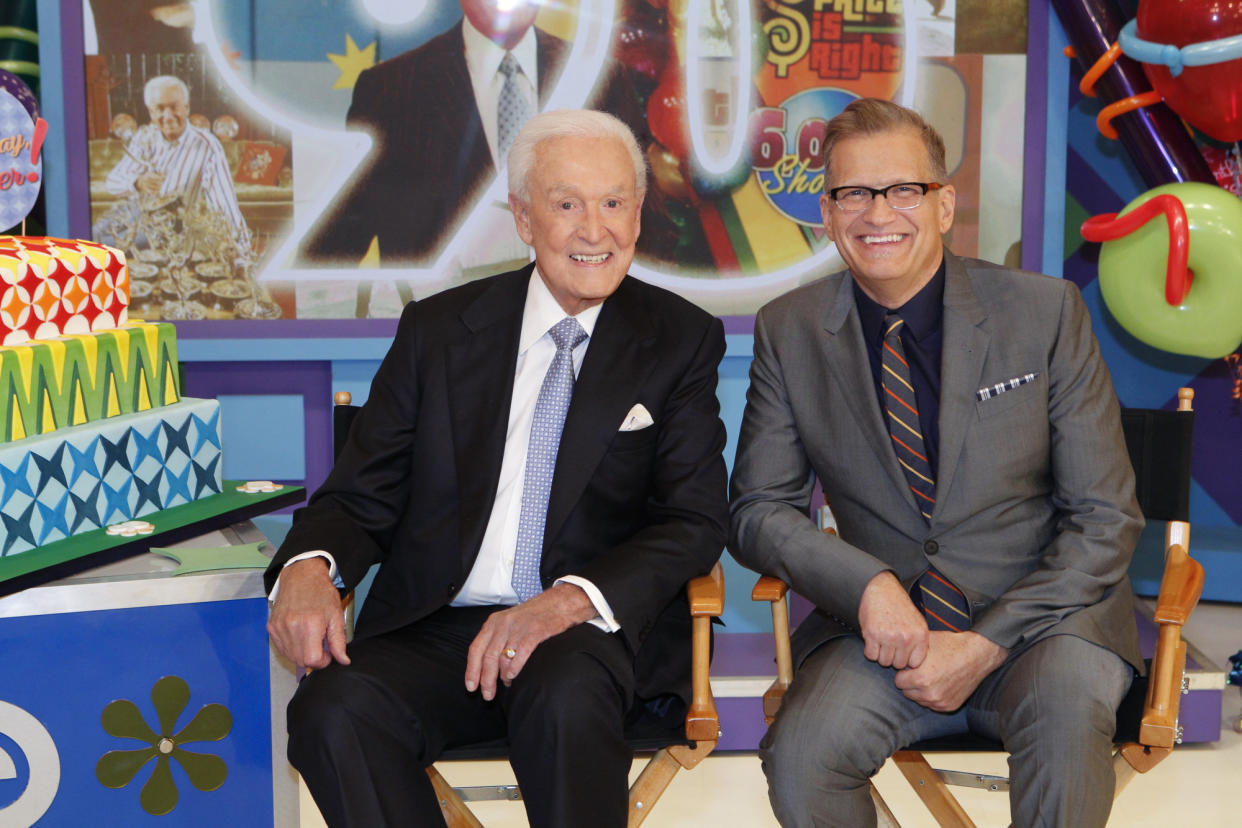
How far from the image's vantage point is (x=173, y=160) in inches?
151

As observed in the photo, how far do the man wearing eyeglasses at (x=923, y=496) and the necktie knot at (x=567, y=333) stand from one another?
0.38 m

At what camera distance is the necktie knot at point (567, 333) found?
2414mm

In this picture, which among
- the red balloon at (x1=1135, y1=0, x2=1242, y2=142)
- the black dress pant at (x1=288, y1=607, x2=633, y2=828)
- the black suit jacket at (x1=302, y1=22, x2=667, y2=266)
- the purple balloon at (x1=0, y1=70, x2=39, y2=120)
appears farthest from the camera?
the black suit jacket at (x1=302, y1=22, x2=667, y2=266)

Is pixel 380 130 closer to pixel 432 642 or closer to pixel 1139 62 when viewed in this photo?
pixel 432 642

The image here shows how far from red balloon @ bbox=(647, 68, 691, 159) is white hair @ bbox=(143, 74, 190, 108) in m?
1.48

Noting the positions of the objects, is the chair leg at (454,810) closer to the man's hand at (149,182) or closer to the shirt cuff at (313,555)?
the shirt cuff at (313,555)

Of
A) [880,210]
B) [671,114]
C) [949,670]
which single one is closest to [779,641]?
[949,670]

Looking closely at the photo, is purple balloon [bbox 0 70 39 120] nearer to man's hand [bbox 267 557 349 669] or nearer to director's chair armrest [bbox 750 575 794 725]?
man's hand [bbox 267 557 349 669]

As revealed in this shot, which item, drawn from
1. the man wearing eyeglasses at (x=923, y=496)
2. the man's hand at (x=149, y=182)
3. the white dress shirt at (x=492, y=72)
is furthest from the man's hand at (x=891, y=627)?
the man's hand at (x=149, y=182)

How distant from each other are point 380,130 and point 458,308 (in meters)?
1.61

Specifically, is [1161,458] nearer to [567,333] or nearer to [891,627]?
[891,627]

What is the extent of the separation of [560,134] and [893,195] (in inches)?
25.5

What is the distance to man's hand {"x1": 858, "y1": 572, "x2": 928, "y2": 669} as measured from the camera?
2.12 meters

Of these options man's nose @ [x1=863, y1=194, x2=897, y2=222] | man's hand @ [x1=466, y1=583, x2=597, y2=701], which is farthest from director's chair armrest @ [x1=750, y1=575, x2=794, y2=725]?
man's nose @ [x1=863, y1=194, x2=897, y2=222]
